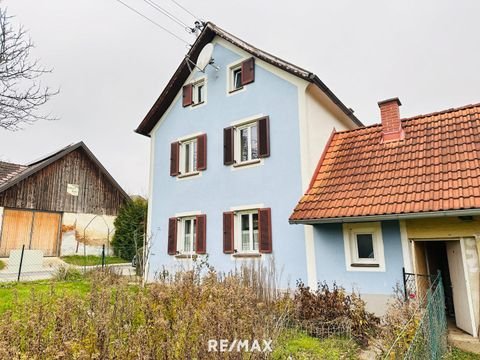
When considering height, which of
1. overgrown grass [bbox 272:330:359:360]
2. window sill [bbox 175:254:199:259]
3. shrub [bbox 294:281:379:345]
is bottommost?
overgrown grass [bbox 272:330:359:360]

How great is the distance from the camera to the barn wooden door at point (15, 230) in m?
18.3

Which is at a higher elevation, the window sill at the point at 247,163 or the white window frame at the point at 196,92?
the white window frame at the point at 196,92

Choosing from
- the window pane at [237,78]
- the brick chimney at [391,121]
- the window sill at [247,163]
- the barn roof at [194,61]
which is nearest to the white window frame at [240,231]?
the window sill at [247,163]

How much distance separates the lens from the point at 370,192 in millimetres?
8141

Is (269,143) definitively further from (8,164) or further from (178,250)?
(8,164)

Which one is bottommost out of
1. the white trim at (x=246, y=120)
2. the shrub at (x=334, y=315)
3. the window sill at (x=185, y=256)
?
the shrub at (x=334, y=315)

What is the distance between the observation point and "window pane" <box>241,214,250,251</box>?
10641 mm

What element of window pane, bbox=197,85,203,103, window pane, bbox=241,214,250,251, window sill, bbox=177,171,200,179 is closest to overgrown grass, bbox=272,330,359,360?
window pane, bbox=241,214,250,251

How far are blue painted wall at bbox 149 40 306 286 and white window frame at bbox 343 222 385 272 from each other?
1321 millimetres

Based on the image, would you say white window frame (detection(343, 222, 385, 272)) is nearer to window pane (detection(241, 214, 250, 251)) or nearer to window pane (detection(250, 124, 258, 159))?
window pane (detection(241, 214, 250, 251))

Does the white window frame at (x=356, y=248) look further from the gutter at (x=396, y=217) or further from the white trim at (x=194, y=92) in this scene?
the white trim at (x=194, y=92)

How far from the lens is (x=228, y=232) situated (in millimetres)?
10859

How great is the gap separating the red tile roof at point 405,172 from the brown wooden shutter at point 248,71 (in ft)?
12.6

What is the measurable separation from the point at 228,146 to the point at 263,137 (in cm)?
149
